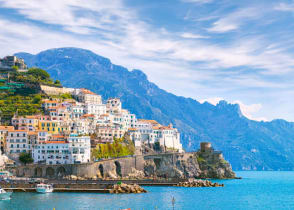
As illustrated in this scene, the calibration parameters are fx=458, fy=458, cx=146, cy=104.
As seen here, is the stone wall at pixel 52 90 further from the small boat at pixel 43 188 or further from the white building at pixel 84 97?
the small boat at pixel 43 188

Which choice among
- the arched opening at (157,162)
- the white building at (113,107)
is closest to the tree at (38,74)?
the white building at (113,107)

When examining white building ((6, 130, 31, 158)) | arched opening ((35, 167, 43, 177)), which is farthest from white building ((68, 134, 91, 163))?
white building ((6, 130, 31, 158))

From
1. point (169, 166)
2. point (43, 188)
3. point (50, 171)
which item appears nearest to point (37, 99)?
point (50, 171)

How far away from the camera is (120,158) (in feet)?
400

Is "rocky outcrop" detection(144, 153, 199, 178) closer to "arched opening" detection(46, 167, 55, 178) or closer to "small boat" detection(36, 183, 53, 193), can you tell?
"arched opening" detection(46, 167, 55, 178)

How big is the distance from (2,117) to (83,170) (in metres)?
31.9

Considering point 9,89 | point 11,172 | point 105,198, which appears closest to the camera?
point 105,198

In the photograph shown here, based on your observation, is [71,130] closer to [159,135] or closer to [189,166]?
[159,135]

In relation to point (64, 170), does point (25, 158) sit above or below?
above

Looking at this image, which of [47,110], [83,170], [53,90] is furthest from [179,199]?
[53,90]

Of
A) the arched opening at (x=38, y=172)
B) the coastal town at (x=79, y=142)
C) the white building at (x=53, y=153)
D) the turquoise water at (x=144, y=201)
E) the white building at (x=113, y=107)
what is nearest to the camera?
the turquoise water at (x=144, y=201)

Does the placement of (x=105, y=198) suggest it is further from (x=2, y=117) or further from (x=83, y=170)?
(x=2, y=117)

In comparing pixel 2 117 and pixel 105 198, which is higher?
pixel 2 117

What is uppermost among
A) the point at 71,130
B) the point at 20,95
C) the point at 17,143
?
the point at 20,95
